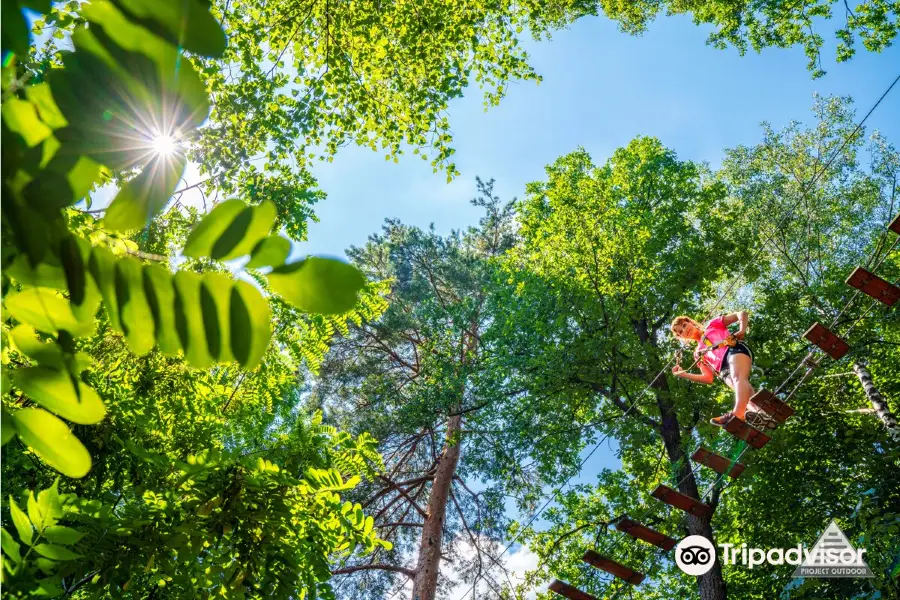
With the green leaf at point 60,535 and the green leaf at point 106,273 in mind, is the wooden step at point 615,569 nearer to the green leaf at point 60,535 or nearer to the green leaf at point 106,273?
the green leaf at point 60,535

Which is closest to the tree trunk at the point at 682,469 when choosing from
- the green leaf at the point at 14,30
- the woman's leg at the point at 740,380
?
the woman's leg at the point at 740,380

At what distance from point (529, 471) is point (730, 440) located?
278 inches

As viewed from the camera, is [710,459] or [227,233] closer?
[227,233]

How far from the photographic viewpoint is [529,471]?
632 inches

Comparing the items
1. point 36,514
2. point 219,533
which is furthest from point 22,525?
point 219,533

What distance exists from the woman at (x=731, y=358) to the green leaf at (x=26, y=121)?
7.20 meters

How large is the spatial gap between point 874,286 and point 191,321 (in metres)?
7.23

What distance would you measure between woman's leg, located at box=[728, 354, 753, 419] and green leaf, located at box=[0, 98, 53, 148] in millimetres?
7424

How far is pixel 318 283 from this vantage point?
25.6 inches

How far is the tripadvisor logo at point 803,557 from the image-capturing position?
26.3 ft

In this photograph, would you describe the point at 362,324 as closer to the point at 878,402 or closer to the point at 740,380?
the point at 740,380

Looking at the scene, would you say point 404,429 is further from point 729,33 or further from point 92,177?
point 92,177

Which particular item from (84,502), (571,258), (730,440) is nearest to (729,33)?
(571,258)

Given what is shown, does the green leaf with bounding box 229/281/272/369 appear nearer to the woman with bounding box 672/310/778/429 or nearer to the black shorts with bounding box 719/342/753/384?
the woman with bounding box 672/310/778/429
